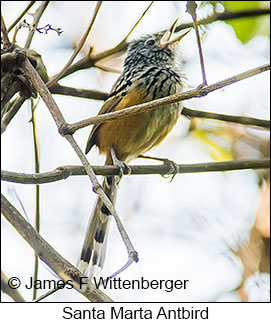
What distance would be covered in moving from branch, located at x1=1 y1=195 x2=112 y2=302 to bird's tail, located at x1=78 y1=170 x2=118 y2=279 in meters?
0.92

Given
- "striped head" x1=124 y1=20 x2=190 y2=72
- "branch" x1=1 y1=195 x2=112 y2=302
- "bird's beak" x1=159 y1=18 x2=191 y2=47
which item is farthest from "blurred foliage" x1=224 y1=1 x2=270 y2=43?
"branch" x1=1 y1=195 x2=112 y2=302

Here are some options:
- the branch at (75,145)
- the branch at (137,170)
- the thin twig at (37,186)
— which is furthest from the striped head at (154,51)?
the branch at (75,145)

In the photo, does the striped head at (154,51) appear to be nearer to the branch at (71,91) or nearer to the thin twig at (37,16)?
the branch at (71,91)

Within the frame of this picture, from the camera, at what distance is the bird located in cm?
322

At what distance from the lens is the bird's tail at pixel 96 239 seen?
2.93 m

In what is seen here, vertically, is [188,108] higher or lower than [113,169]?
higher

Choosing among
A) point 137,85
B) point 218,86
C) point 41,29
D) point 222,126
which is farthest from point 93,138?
point 218,86

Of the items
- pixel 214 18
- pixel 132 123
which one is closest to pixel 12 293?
pixel 132 123

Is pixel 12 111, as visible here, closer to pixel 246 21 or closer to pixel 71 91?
pixel 71 91

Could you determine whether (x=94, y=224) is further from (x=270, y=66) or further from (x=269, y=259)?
(x=270, y=66)

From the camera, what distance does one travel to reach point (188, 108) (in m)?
3.26

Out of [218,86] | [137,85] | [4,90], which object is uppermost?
[137,85]

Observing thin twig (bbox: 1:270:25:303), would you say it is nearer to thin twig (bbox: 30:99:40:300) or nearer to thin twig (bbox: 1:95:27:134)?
thin twig (bbox: 30:99:40:300)

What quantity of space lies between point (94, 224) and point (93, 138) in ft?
2.07
